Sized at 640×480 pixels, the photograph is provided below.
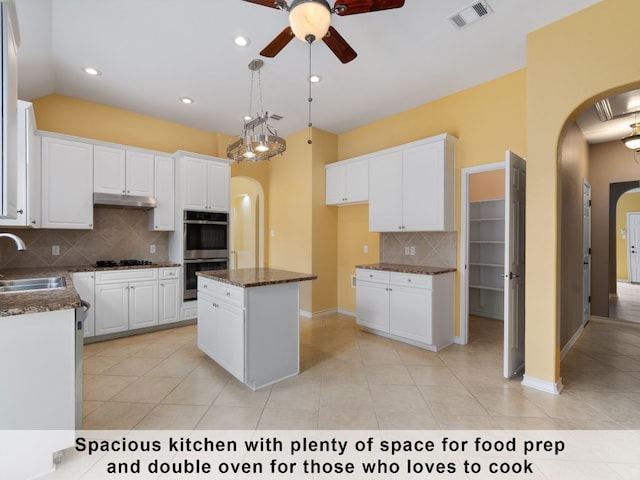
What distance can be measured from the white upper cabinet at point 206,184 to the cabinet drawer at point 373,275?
228 centimetres

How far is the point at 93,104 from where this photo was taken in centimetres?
407

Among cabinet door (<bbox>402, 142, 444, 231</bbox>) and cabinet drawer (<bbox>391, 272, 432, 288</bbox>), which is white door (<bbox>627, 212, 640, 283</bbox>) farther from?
cabinet drawer (<bbox>391, 272, 432, 288</bbox>)

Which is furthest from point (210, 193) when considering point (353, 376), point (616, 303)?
point (616, 303)

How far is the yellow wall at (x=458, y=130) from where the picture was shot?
3.28m

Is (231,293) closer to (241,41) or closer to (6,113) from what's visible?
(6,113)

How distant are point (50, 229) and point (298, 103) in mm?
3454

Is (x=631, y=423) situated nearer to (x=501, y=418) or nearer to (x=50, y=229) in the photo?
(x=501, y=418)

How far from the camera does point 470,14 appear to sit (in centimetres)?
241

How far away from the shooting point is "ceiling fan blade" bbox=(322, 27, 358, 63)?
6.51 ft

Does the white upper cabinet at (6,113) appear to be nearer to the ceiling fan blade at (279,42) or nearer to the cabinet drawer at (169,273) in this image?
the ceiling fan blade at (279,42)

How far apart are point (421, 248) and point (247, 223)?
395 cm

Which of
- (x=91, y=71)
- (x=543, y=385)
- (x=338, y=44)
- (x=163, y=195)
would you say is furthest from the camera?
(x=163, y=195)

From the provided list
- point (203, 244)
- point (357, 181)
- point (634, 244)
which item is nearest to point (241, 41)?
point (357, 181)

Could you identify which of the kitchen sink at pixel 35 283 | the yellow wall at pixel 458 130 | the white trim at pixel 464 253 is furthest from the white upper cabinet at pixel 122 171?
the white trim at pixel 464 253
